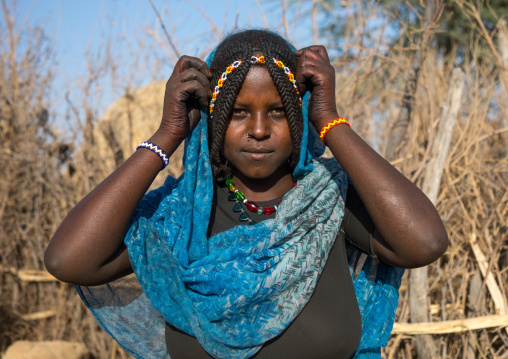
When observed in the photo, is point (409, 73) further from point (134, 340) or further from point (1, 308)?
point (1, 308)

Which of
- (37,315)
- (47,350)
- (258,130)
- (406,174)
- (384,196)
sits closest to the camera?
Answer: (384,196)

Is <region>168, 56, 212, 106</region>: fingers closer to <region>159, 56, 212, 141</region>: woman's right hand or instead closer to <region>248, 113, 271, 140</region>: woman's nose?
<region>159, 56, 212, 141</region>: woman's right hand

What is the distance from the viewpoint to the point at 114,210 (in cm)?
168

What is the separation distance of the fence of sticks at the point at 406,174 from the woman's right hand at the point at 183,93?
1.87m

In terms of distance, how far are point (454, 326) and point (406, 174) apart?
1021mm

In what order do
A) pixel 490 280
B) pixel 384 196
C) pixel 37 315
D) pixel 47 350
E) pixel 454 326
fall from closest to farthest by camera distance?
1. pixel 384 196
2. pixel 454 326
3. pixel 490 280
4. pixel 47 350
5. pixel 37 315

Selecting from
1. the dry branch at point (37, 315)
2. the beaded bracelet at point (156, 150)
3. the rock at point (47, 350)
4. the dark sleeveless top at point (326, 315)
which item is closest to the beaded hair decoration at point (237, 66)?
the beaded bracelet at point (156, 150)

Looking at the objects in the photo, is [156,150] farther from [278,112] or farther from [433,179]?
[433,179]

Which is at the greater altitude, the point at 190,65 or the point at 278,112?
the point at 190,65

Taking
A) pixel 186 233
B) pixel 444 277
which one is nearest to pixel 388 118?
pixel 444 277

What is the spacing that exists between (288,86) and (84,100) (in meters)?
3.39

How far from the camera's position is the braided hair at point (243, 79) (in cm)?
179

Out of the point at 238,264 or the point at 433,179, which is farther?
the point at 433,179

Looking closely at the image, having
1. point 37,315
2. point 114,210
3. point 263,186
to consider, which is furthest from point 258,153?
point 37,315
